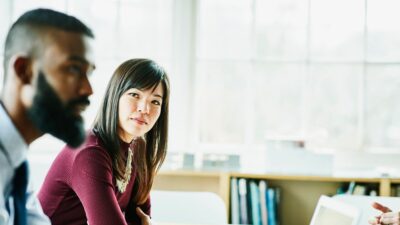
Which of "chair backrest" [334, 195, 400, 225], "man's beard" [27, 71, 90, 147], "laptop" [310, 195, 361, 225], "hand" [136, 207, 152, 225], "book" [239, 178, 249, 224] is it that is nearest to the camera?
"man's beard" [27, 71, 90, 147]

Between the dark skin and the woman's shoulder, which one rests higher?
the dark skin

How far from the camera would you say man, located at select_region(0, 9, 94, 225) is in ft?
2.36

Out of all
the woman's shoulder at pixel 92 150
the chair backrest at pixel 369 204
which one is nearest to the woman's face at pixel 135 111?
the woman's shoulder at pixel 92 150

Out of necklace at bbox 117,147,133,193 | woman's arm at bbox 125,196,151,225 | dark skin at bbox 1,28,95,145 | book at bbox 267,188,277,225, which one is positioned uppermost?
dark skin at bbox 1,28,95,145

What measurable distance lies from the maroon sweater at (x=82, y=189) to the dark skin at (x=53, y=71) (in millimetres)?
697

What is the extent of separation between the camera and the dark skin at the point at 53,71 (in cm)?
72

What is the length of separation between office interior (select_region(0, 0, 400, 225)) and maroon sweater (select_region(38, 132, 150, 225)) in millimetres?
1415

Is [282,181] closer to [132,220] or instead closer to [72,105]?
[132,220]

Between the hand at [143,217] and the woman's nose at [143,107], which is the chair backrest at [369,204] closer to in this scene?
the hand at [143,217]

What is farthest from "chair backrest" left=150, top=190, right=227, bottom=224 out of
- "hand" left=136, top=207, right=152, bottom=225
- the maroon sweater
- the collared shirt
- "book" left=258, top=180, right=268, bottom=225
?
the collared shirt

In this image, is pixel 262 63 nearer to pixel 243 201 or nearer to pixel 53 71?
pixel 243 201

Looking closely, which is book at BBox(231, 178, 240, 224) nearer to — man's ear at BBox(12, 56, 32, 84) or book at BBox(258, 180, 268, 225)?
book at BBox(258, 180, 268, 225)

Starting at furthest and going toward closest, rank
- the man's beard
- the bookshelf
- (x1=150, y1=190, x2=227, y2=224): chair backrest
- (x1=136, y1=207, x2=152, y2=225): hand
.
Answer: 1. the bookshelf
2. (x1=150, y1=190, x2=227, y2=224): chair backrest
3. (x1=136, y1=207, x2=152, y2=225): hand
4. the man's beard

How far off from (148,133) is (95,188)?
50 centimetres
